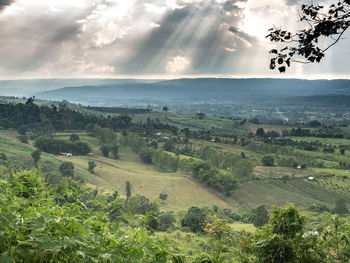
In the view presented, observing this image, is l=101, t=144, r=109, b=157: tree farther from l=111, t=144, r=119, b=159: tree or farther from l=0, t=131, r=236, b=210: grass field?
l=0, t=131, r=236, b=210: grass field

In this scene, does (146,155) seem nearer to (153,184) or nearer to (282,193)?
(153,184)

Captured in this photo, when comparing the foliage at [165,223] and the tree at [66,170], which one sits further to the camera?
the tree at [66,170]

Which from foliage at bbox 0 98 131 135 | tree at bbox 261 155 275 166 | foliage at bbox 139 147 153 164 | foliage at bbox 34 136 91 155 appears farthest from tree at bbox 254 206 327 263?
foliage at bbox 0 98 131 135

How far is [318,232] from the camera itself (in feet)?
23.1

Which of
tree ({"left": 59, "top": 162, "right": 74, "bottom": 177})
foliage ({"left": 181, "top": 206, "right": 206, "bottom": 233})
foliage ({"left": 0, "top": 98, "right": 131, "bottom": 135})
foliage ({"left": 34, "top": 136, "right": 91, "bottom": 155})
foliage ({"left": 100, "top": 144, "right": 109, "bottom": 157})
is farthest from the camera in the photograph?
foliage ({"left": 0, "top": 98, "right": 131, "bottom": 135})

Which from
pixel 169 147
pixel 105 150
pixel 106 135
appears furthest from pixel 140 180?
pixel 106 135

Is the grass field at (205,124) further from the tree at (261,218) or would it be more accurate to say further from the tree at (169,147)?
the tree at (261,218)

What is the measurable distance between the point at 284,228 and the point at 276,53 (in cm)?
459

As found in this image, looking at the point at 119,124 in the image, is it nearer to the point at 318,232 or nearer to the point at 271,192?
the point at 271,192

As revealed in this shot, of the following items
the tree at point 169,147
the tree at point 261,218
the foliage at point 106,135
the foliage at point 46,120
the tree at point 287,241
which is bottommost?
the tree at point 261,218

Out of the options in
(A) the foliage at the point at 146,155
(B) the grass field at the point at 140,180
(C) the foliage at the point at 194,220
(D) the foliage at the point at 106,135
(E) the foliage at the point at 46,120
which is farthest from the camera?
(E) the foliage at the point at 46,120


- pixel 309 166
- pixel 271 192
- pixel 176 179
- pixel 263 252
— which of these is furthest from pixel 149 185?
pixel 263 252

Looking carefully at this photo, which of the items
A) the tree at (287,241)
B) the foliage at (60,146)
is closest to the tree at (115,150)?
the foliage at (60,146)

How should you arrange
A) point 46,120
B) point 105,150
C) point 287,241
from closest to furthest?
point 287,241, point 105,150, point 46,120
